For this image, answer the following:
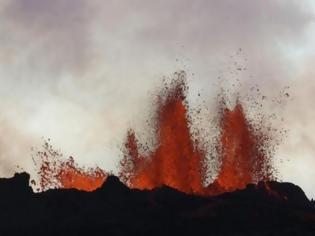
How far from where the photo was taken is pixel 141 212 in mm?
117938

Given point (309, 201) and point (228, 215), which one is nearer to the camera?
point (228, 215)

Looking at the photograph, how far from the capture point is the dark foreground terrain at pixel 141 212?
114250 millimetres

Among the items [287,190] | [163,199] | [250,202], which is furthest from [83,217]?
[287,190]

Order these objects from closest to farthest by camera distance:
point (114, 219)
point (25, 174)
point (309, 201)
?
point (114, 219), point (25, 174), point (309, 201)

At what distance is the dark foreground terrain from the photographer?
114250mm

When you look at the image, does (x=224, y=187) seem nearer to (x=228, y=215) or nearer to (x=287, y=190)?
(x=287, y=190)

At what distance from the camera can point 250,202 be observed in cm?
12188

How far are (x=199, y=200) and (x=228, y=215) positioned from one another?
202 inches

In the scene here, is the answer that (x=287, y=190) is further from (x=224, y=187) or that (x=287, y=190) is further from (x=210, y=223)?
(x=210, y=223)

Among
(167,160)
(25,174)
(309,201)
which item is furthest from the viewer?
(167,160)

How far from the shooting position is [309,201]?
133375 mm

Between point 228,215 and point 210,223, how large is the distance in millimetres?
3156

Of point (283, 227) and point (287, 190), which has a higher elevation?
point (287, 190)

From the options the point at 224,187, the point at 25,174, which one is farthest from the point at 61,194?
the point at 224,187
